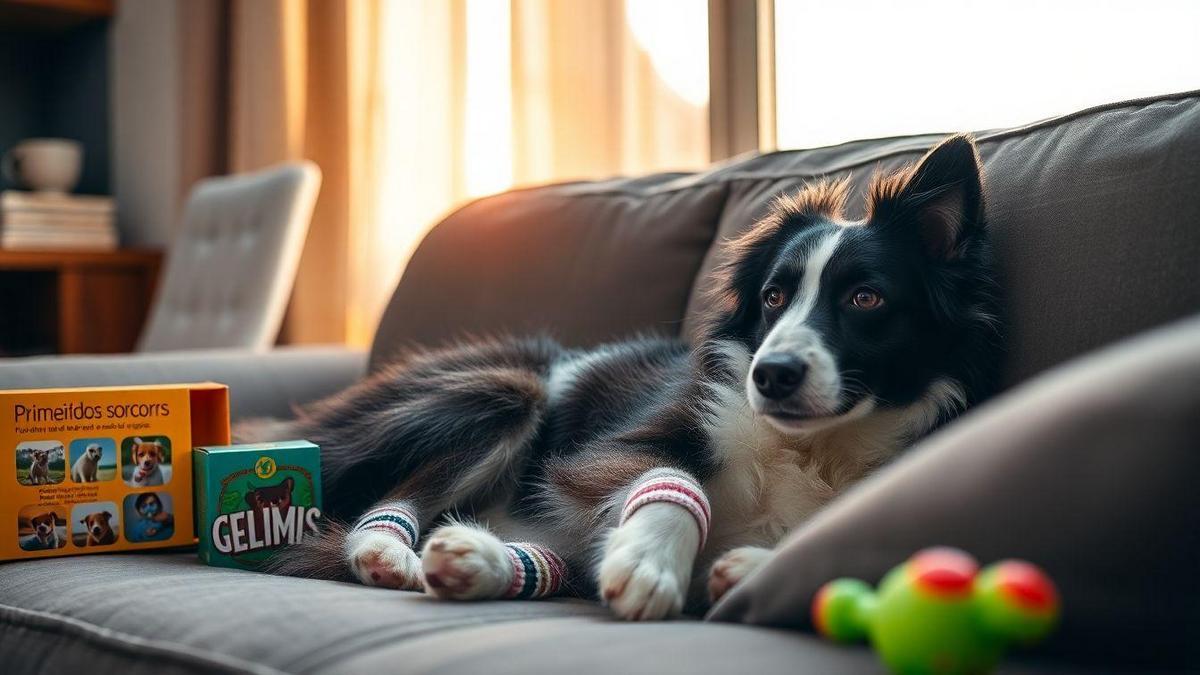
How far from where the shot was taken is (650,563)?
111cm

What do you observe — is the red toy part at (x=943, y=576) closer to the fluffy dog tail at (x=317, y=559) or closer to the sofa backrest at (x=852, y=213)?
the sofa backrest at (x=852, y=213)

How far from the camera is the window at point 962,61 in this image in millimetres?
2135

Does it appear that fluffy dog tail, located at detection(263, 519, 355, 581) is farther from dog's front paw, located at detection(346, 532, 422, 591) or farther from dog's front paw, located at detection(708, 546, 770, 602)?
dog's front paw, located at detection(708, 546, 770, 602)

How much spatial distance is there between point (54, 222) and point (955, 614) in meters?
4.26

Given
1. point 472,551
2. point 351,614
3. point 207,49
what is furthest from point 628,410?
Answer: point 207,49

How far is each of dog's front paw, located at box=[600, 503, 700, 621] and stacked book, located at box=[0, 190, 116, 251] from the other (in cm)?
358

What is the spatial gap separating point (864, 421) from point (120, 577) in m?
0.89

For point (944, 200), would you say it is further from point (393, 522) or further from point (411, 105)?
point (411, 105)

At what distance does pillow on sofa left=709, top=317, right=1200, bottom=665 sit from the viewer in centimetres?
68

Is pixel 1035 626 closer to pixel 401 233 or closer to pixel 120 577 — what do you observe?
pixel 120 577

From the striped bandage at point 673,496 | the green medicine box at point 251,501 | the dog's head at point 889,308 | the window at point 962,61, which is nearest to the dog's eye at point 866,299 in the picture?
the dog's head at point 889,308

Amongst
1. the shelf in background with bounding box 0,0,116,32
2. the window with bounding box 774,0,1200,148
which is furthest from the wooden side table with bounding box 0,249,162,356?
the window with bounding box 774,0,1200,148

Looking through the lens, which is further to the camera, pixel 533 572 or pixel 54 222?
pixel 54 222

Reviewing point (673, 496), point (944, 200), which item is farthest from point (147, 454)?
point (944, 200)
